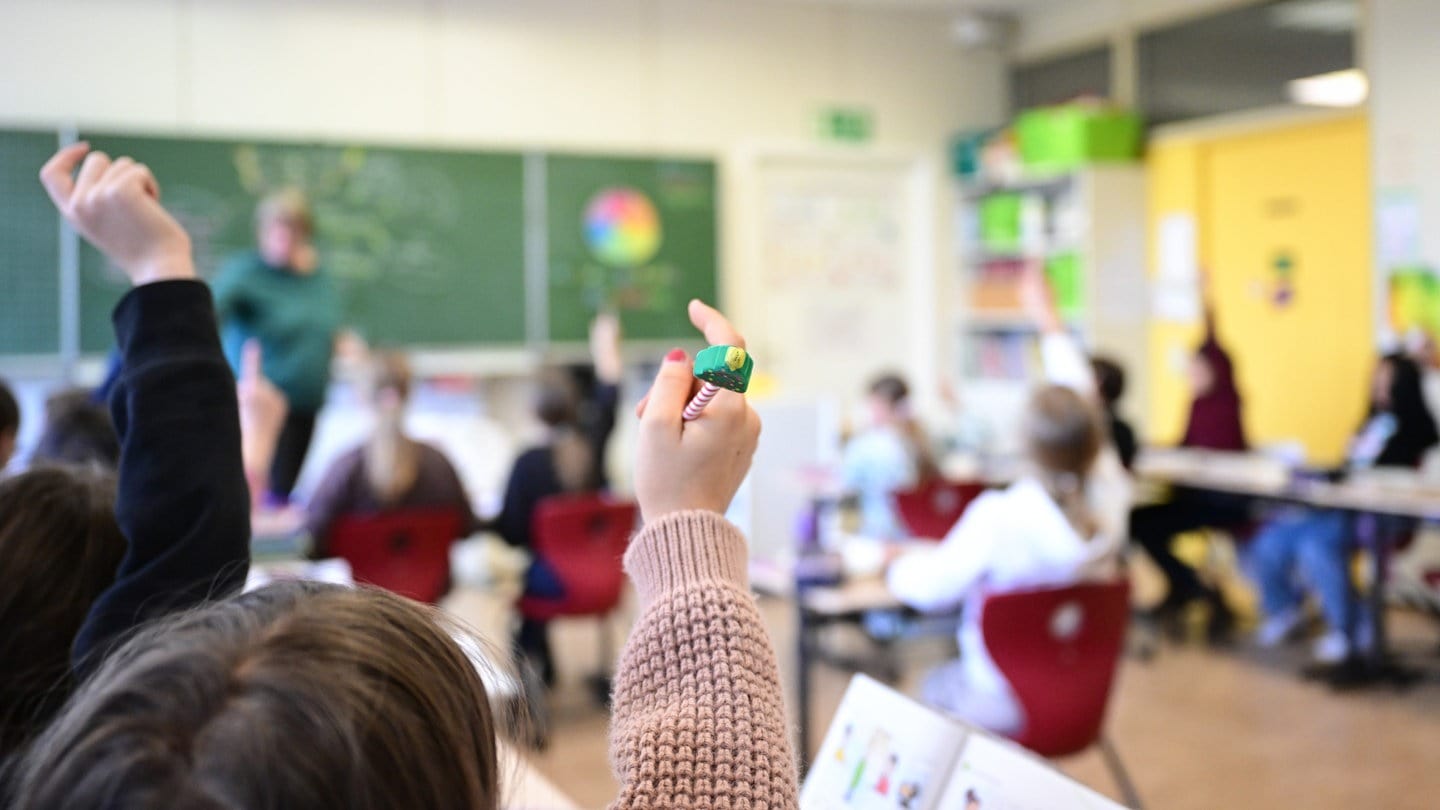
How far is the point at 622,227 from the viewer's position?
22.3 feet

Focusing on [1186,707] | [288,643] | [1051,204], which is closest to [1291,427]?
[1051,204]

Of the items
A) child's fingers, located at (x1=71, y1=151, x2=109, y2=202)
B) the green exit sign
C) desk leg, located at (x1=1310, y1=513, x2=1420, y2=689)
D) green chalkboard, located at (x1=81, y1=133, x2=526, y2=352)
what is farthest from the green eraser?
the green exit sign

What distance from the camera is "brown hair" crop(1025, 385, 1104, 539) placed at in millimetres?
2881

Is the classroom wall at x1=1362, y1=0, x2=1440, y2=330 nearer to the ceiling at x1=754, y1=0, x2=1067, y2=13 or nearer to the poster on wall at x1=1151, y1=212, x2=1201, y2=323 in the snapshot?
the poster on wall at x1=1151, y1=212, x2=1201, y2=323

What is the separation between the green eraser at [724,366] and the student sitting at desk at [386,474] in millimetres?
3161

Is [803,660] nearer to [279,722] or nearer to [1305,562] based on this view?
[1305,562]

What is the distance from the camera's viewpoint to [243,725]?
23.3 inches

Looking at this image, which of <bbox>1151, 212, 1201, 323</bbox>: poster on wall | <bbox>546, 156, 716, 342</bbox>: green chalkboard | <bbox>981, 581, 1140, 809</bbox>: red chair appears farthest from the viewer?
<bbox>1151, 212, 1201, 323</bbox>: poster on wall

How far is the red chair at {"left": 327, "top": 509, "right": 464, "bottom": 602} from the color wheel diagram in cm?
305

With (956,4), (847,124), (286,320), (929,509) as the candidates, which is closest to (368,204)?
(286,320)

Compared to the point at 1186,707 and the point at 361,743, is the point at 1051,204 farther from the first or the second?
the point at 361,743

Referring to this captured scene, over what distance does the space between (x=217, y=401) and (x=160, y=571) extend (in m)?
0.17

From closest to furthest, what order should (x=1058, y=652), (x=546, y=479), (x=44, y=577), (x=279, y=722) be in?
(x=279, y=722) < (x=44, y=577) < (x=1058, y=652) < (x=546, y=479)

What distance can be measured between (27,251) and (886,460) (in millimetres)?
3882
